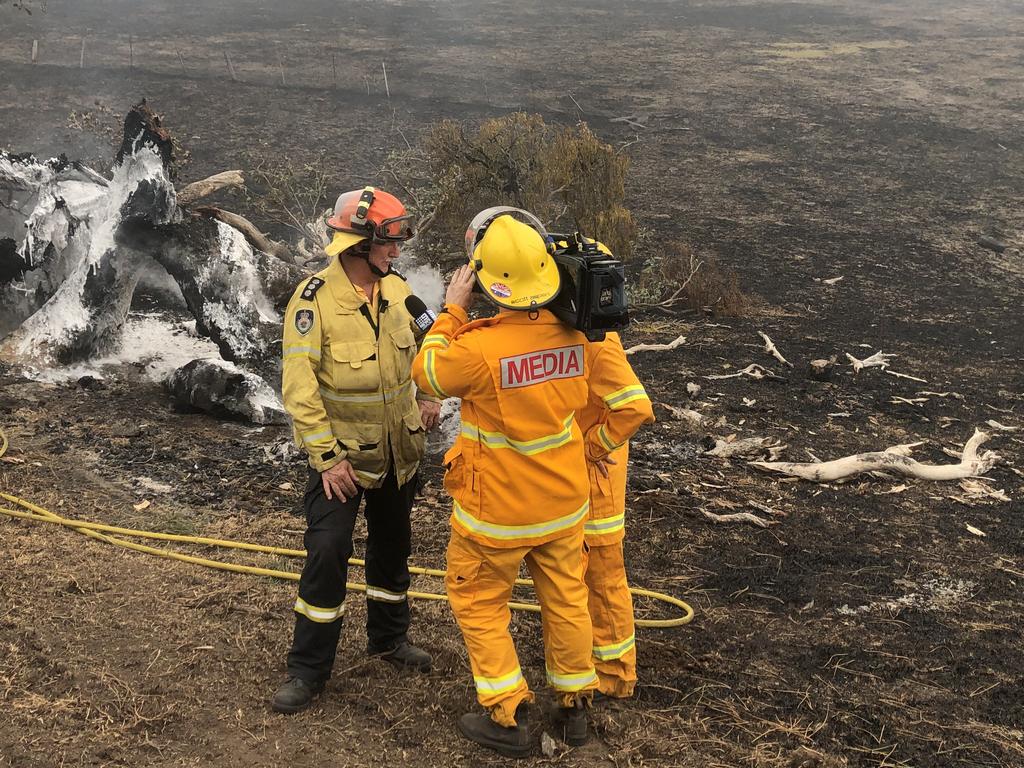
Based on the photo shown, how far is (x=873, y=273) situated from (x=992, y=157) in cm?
592

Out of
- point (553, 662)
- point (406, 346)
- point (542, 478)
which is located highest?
point (406, 346)

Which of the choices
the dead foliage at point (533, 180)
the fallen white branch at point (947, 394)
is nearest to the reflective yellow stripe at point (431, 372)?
the fallen white branch at point (947, 394)

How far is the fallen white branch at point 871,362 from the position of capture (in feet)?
26.0

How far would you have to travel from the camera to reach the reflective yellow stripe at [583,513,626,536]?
376cm

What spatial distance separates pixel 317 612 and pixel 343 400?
80 centimetres

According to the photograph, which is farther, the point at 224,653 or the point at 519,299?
the point at 224,653

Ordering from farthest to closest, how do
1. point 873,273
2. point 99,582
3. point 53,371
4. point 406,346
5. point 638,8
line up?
point 638,8 → point 873,273 → point 53,371 → point 99,582 → point 406,346

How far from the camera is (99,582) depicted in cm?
459

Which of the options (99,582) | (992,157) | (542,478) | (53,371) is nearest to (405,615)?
(542,478)

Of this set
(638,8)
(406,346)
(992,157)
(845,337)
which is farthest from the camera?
(638,8)

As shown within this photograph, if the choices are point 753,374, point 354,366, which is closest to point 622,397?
point 354,366

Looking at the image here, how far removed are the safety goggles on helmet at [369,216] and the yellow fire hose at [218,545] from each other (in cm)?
182

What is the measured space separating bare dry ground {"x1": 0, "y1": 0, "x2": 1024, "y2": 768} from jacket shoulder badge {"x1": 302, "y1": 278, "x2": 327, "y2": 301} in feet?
5.15

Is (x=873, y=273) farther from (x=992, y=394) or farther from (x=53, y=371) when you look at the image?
(x=53, y=371)
